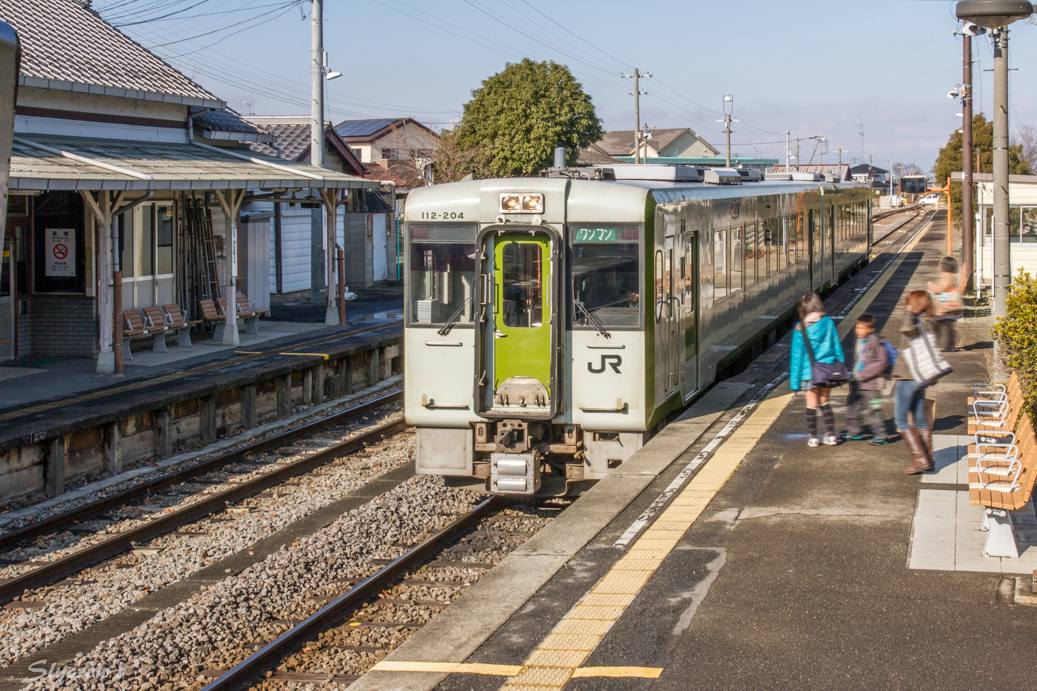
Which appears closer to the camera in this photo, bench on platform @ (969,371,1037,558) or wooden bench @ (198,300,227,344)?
bench on platform @ (969,371,1037,558)

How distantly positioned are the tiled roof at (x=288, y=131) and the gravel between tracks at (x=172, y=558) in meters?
16.6

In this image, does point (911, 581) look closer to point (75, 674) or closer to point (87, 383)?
point (75, 674)

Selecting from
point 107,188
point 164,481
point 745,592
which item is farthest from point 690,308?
point 107,188

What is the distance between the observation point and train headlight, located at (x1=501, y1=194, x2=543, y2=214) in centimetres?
916

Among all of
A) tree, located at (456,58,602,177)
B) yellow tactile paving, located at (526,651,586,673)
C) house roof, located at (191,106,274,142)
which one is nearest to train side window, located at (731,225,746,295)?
yellow tactile paving, located at (526,651,586,673)

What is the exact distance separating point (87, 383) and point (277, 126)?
→ 1616 centimetres

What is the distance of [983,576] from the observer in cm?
629

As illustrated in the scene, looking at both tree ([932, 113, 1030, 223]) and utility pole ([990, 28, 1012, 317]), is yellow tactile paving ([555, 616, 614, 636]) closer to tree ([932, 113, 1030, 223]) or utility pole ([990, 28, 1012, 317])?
utility pole ([990, 28, 1012, 317])

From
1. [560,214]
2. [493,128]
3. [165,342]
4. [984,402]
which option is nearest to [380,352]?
[165,342]

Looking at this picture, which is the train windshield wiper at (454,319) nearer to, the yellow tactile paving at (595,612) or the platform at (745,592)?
the platform at (745,592)

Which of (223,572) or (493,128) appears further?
(493,128)

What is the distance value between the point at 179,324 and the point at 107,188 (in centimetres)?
451

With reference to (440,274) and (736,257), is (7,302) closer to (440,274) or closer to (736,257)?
(440,274)

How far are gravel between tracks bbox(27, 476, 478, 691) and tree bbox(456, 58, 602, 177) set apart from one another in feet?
102
